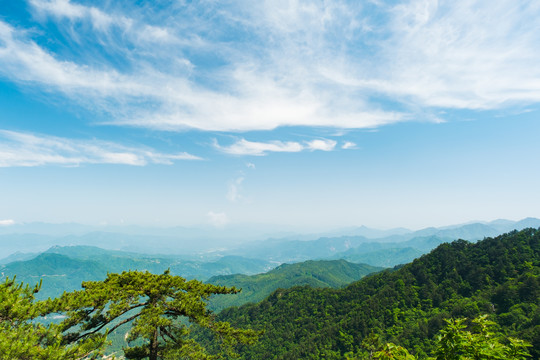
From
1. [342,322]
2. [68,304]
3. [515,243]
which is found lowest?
[342,322]

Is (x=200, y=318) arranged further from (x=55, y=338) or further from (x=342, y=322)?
(x=342, y=322)

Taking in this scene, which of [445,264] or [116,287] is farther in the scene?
[445,264]

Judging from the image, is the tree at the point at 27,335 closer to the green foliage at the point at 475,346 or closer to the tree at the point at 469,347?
the tree at the point at 469,347

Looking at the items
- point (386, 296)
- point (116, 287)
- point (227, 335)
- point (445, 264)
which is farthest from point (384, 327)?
point (116, 287)

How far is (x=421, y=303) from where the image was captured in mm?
89312

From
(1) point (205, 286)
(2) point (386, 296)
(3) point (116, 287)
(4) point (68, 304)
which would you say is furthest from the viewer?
(2) point (386, 296)

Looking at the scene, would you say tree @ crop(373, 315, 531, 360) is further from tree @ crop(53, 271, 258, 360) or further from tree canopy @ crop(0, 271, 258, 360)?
tree @ crop(53, 271, 258, 360)

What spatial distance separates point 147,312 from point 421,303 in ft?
344

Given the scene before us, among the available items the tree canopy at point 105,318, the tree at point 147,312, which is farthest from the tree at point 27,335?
the tree at point 147,312

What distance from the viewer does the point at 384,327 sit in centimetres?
8675

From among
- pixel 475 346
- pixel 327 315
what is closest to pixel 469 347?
pixel 475 346

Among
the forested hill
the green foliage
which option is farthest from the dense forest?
the forested hill

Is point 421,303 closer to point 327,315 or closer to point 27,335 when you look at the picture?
point 327,315

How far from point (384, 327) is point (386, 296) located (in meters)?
15.0
